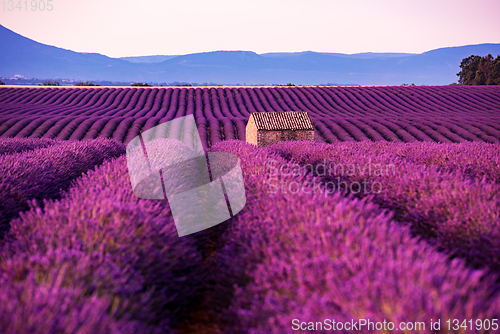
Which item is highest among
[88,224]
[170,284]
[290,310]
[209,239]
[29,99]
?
[29,99]

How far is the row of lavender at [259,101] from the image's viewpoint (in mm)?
26797

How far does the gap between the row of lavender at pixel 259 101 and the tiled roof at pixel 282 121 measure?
11610mm

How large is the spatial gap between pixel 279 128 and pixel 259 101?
18197mm

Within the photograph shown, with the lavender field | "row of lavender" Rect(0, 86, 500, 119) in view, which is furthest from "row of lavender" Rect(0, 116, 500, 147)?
the lavender field

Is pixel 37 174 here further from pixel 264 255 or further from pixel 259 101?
pixel 259 101

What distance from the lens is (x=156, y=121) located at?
2025 centimetres

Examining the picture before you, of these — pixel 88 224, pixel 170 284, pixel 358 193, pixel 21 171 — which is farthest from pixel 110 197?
pixel 358 193

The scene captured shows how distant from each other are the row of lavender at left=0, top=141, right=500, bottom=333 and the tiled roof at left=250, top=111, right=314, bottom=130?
9050 millimetres

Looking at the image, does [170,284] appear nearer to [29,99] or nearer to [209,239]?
[209,239]

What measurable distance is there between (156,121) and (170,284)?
19.1m

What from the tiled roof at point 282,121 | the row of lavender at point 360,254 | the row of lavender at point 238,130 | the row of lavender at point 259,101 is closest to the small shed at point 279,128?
the tiled roof at point 282,121

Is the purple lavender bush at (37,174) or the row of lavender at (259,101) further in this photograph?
the row of lavender at (259,101)

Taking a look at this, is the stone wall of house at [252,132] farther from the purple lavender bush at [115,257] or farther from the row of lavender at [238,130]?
the purple lavender bush at [115,257]

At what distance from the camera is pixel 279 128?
1298cm
